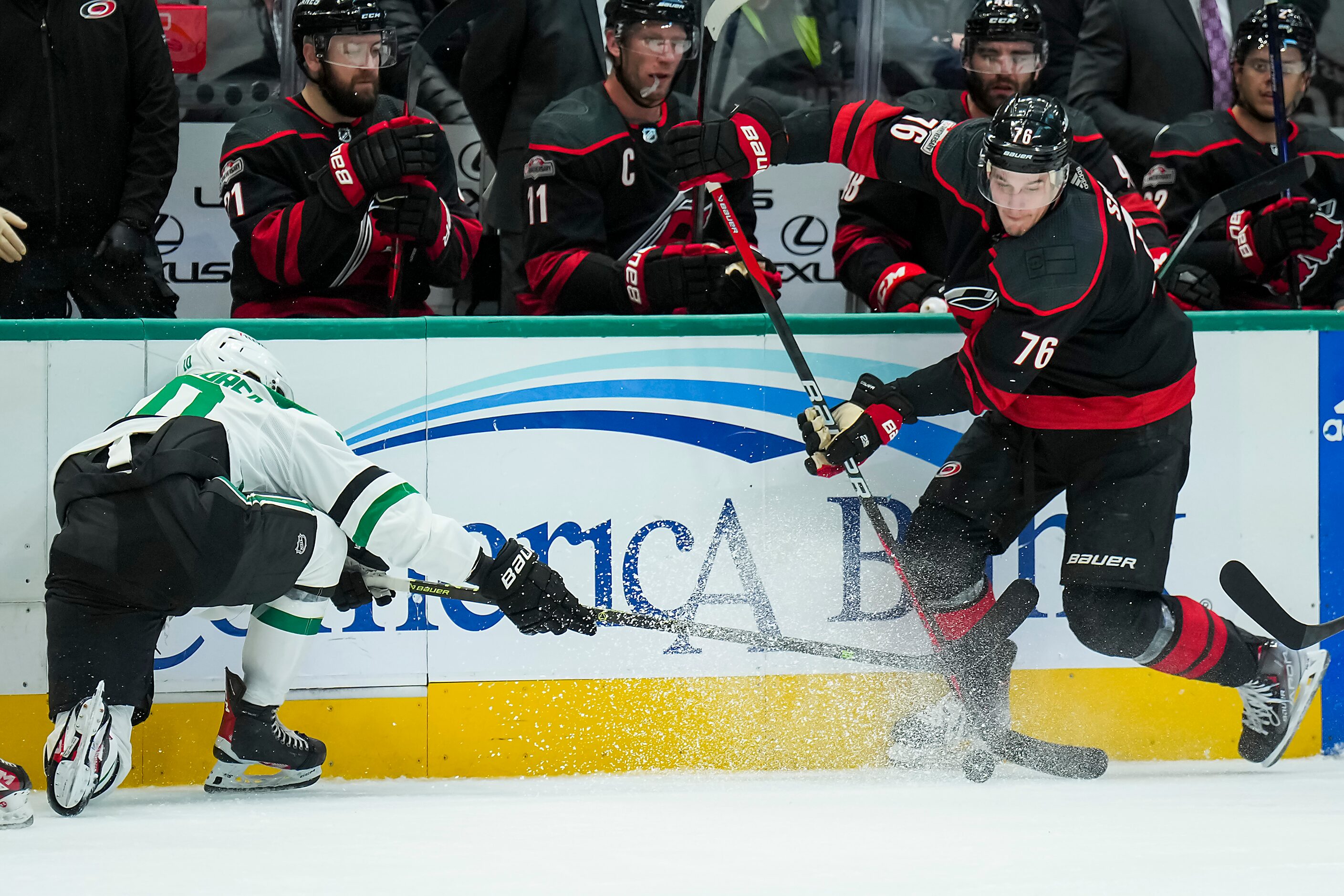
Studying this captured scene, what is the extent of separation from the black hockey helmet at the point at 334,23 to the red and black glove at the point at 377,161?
0.26m

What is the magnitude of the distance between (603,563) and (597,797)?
0.60 meters

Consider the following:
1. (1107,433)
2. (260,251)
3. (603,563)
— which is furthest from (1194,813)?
(260,251)

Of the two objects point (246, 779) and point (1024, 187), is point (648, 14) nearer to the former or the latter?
point (1024, 187)

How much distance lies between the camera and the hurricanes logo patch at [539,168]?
373cm

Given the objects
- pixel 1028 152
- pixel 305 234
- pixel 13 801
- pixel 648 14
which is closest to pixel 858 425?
pixel 1028 152

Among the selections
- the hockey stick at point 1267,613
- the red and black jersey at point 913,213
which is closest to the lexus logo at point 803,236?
the red and black jersey at point 913,213

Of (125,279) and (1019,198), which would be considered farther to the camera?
(125,279)

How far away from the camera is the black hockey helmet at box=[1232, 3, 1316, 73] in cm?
401

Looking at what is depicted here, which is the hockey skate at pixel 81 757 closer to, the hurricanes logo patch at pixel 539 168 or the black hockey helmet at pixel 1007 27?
the hurricanes logo patch at pixel 539 168

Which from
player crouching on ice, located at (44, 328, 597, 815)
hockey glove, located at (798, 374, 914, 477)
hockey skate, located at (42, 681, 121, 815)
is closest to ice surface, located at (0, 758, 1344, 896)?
hockey skate, located at (42, 681, 121, 815)

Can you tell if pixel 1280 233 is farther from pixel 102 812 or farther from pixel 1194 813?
pixel 102 812

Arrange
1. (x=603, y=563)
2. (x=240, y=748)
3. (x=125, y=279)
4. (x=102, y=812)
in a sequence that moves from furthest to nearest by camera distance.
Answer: (x=125, y=279)
(x=603, y=563)
(x=240, y=748)
(x=102, y=812)

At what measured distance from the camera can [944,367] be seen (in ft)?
10.5

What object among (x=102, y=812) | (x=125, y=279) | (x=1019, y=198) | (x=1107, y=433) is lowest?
(x=102, y=812)
